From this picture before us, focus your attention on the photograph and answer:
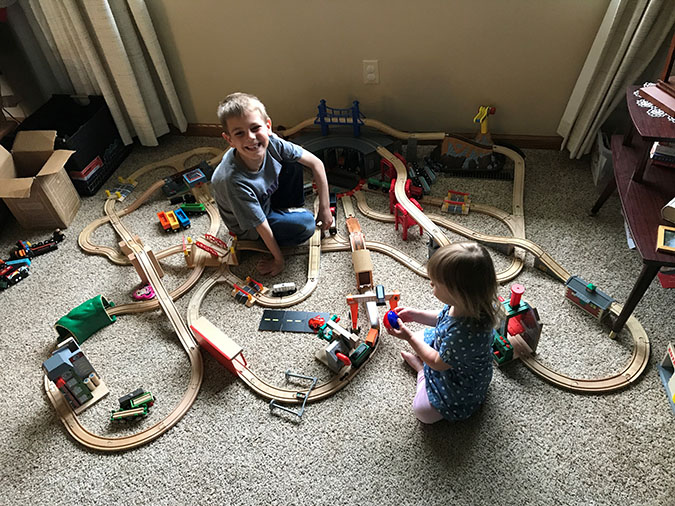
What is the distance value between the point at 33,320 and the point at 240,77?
58.1 inches

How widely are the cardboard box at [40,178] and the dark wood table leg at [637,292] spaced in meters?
2.21

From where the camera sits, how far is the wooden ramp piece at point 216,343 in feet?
4.85

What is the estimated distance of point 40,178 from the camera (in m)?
2.00

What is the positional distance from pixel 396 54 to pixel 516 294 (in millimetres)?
1307

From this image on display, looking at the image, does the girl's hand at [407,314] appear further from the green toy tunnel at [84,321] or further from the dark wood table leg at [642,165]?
the green toy tunnel at [84,321]

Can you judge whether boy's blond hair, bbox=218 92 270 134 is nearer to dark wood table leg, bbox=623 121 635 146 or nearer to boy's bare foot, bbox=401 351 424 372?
boy's bare foot, bbox=401 351 424 372

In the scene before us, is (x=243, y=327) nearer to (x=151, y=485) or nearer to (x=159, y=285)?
(x=159, y=285)

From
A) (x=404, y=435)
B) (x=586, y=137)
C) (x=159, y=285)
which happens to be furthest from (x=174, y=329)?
(x=586, y=137)

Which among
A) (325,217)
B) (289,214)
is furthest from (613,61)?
(289,214)

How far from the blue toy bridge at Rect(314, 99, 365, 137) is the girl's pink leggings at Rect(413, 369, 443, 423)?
4.35ft

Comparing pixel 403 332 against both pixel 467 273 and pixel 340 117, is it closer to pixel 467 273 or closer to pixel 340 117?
pixel 467 273

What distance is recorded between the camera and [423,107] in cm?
234

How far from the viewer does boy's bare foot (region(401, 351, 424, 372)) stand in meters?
1.49

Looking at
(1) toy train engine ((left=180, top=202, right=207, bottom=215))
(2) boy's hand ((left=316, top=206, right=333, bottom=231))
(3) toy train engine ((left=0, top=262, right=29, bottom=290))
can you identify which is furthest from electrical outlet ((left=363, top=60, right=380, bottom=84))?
(3) toy train engine ((left=0, top=262, right=29, bottom=290))
